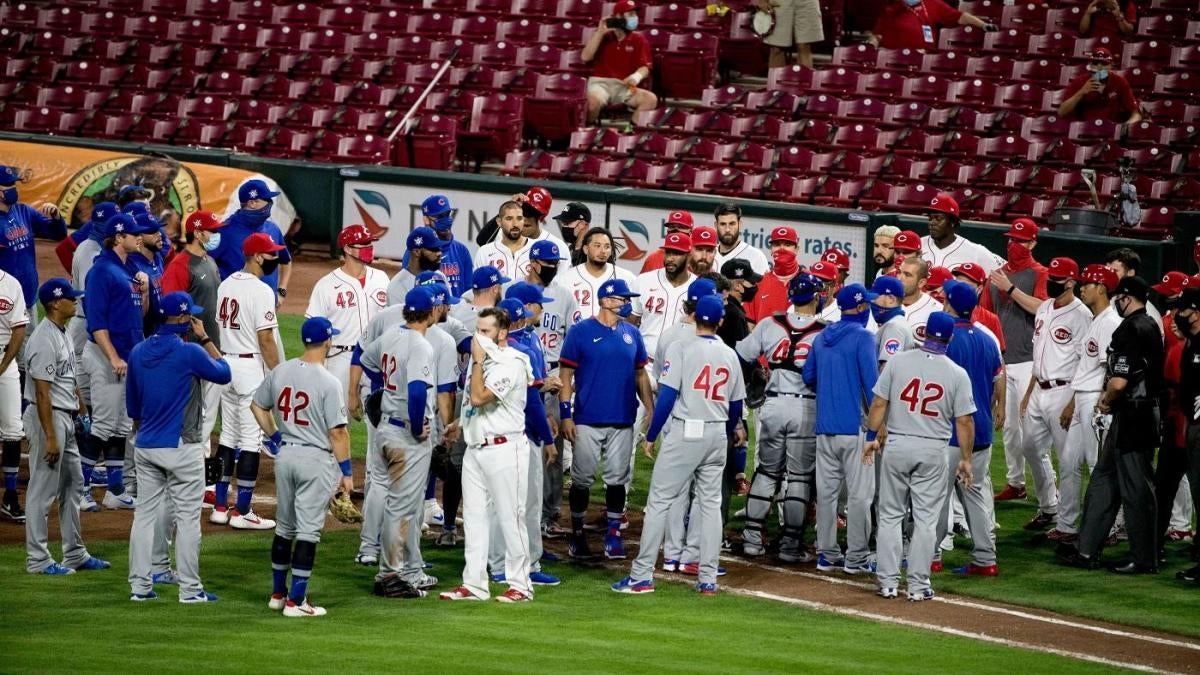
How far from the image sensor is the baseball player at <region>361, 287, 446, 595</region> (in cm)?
952

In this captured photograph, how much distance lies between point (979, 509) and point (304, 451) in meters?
4.44

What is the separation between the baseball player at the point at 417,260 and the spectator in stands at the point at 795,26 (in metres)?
12.1

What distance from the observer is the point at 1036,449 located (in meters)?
12.0

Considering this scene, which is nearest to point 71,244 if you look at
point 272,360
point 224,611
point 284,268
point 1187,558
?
point 284,268

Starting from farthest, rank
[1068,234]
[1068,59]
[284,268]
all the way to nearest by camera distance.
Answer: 1. [1068,59]
2. [1068,234]
3. [284,268]

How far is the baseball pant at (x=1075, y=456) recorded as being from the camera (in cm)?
1155

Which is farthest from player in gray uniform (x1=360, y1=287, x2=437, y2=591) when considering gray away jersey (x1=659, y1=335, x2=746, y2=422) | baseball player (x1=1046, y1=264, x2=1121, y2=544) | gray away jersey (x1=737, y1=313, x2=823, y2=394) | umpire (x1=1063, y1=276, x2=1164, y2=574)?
baseball player (x1=1046, y1=264, x2=1121, y2=544)

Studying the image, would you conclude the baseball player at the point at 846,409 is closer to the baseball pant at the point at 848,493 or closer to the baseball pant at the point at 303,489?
the baseball pant at the point at 848,493

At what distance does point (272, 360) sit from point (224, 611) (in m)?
2.37

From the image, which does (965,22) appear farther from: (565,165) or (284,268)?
(284,268)

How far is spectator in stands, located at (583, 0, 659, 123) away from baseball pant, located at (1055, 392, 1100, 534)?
11210 mm

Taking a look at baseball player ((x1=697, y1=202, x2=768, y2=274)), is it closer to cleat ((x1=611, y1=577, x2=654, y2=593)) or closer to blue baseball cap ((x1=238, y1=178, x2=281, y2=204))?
blue baseball cap ((x1=238, y1=178, x2=281, y2=204))

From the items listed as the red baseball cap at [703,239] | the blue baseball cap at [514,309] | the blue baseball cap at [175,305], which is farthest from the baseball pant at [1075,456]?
the blue baseball cap at [175,305]

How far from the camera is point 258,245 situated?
11062 mm
